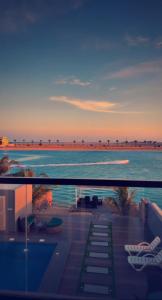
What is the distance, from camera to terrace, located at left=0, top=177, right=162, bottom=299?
3375mm

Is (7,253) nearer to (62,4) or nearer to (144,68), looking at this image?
(62,4)

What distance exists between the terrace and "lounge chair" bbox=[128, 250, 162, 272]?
0.31 ft

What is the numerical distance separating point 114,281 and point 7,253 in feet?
6.59

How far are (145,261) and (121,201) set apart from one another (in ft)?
5.65

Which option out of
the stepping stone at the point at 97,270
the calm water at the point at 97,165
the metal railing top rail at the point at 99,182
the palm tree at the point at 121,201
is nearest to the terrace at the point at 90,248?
the stepping stone at the point at 97,270

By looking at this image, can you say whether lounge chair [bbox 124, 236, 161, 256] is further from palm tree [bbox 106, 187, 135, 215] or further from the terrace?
palm tree [bbox 106, 187, 135, 215]

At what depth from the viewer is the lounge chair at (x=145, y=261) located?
3.97 meters

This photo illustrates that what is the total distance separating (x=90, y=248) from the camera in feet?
15.1

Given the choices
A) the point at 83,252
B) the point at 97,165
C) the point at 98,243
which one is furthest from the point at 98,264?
the point at 97,165

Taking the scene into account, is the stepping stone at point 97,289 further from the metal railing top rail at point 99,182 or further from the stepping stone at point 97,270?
the metal railing top rail at point 99,182

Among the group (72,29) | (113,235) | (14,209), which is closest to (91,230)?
(113,235)

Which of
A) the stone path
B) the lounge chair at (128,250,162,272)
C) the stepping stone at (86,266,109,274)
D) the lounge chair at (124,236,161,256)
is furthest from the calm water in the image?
the stepping stone at (86,266,109,274)

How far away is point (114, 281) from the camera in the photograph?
3588 millimetres

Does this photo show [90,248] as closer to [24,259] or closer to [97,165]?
[24,259]
